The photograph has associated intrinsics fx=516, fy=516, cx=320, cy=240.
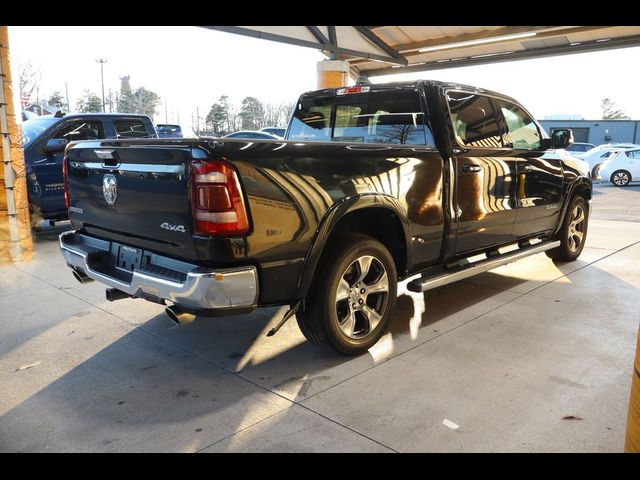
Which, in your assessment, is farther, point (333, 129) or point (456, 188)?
point (333, 129)

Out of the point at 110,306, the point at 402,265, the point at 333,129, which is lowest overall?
the point at 110,306

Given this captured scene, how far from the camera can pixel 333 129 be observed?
471cm

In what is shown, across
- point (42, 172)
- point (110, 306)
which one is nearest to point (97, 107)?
point (42, 172)

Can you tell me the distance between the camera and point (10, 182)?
6.52m

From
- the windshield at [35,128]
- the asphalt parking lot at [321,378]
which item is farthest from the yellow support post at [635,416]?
the windshield at [35,128]

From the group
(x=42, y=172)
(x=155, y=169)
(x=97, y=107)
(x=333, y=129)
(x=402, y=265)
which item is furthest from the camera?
(x=97, y=107)

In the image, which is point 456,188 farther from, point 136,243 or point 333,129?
point 136,243

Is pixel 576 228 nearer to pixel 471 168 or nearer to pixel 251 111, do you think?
pixel 471 168

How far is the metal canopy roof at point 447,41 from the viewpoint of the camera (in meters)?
11.2

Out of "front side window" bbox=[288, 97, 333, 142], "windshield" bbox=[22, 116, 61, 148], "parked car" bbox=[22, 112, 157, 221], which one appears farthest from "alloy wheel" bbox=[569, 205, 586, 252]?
"windshield" bbox=[22, 116, 61, 148]

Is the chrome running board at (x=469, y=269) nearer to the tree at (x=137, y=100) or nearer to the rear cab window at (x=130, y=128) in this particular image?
the rear cab window at (x=130, y=128)

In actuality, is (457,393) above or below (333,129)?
below
